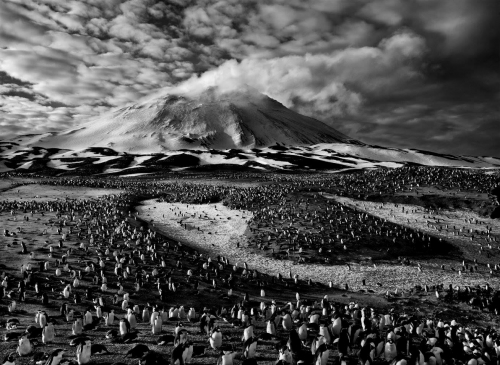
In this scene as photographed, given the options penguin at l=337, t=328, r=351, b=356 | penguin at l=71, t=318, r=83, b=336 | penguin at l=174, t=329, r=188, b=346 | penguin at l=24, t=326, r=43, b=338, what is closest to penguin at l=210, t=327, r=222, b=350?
penguin at l=174, t=329, r=188, b=346

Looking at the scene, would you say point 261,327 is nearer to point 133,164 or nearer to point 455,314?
point 455,314

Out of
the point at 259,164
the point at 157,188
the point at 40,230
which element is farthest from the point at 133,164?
the point at 40,230

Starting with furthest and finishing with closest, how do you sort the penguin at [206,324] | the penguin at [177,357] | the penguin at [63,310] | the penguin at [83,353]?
1. the penguin at [63,310]
2. the penguin at [206,324]
3. the penguin at [83,353]
4. the penguin at [177,357]

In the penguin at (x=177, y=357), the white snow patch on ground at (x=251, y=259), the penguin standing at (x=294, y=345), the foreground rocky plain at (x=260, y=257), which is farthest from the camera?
the white snow patch on ground at (x=251, y=259)

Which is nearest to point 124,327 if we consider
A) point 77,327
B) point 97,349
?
point 77,327

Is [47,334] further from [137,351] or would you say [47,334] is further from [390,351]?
[390,351]

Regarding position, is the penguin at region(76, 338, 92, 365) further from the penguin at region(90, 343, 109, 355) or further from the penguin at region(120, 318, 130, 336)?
the penguin at region(120, 318, 130, 336)

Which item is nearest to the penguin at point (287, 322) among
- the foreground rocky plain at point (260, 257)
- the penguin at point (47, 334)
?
the foreground rocky plain at point (260, 257)

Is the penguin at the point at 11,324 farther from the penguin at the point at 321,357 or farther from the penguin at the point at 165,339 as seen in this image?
the penguin at the point at 321,357
